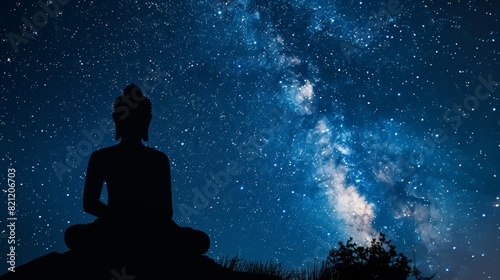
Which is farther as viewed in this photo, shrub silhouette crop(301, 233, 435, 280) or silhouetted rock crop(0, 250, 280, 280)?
shrub silhouette crop(301, 233, 435, 280)

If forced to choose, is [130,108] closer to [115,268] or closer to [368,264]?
[115,268]

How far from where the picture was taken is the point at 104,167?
17.3ft

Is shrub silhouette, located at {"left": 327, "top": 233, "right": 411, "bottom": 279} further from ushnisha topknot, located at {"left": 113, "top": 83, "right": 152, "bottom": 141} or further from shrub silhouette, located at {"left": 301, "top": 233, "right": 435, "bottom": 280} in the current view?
ushnisha topknot, located at {"left": 113, "top": 83, "right": 152, "bottom": 141}

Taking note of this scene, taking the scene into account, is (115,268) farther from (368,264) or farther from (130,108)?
(368,264)

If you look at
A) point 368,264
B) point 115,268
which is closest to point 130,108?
point 115,268

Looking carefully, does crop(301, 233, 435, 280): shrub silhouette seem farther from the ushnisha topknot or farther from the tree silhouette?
the ushnisha topknot

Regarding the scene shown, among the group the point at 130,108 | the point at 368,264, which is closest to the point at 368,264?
the point at 368,264

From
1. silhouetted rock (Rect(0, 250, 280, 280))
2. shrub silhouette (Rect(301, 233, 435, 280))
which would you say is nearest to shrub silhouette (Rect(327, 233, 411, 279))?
shrub silhouette (Rect(301, 233, 435, 280))

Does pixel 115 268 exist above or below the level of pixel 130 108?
below

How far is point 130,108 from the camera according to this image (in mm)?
5453

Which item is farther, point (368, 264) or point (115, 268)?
point (368, 264)

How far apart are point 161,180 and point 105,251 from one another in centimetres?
163

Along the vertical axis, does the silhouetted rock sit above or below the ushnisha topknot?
below

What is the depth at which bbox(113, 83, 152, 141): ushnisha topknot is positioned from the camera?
5414mm
